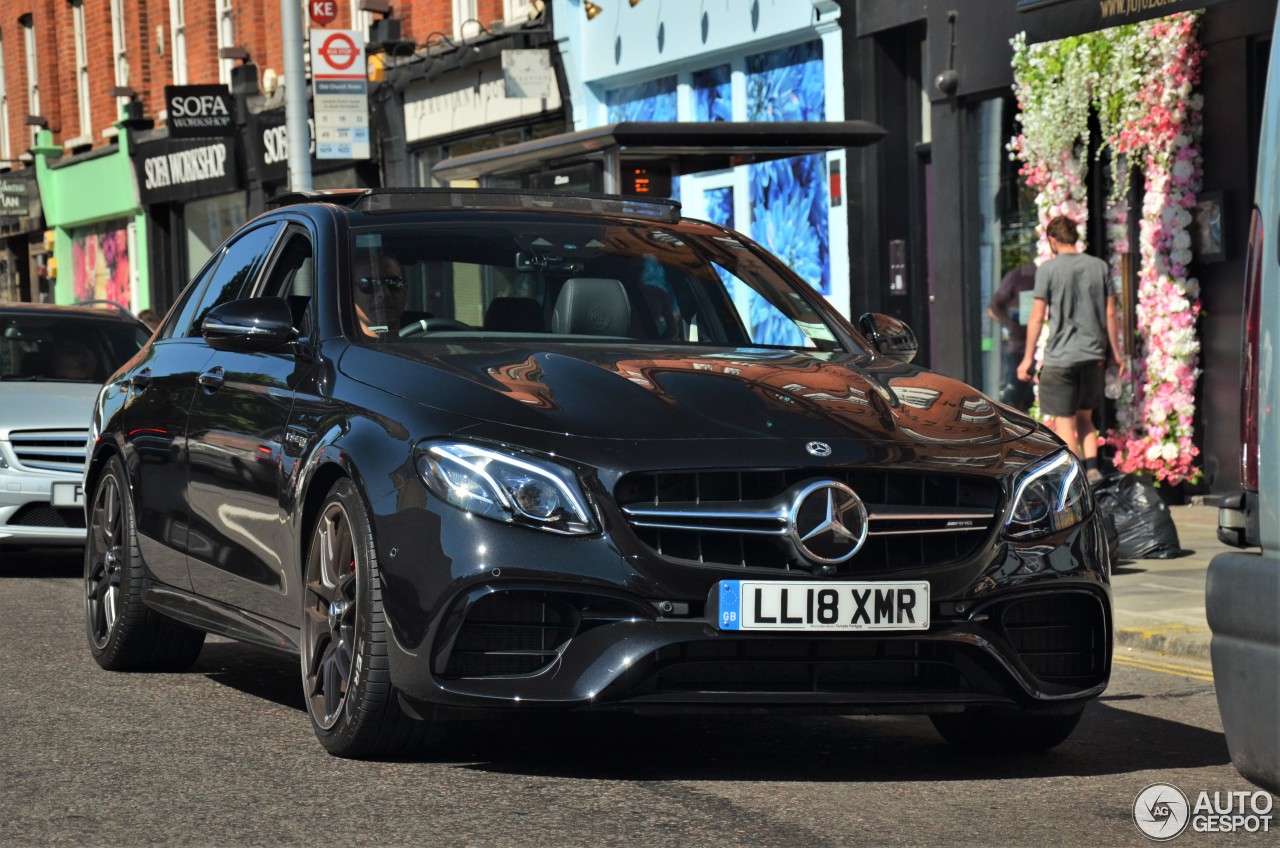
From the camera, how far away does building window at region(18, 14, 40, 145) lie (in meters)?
41.9

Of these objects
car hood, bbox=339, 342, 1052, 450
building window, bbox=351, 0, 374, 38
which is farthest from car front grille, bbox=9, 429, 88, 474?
building window, bbox=351, 0, 374, 38

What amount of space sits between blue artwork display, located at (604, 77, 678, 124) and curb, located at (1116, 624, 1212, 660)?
→ 41.5 ft

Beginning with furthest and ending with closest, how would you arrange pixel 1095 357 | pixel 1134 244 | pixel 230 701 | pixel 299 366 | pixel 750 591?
pixel 1134 244 → pixel 1095 357 → pixel 230 701 → pixel 299 366 → pixel 750 591

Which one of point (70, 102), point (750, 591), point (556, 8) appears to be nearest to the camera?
point (750, 591)

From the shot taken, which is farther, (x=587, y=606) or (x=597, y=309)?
(x=597, y=309)

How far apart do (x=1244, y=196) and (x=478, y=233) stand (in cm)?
857

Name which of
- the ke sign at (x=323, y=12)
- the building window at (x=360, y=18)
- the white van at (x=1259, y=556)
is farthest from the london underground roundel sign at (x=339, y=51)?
the white van at (x=1259, y=556)

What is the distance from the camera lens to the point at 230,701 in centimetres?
736

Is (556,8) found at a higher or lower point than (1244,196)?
higher

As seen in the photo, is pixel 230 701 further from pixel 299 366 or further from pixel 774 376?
pixel 774 376

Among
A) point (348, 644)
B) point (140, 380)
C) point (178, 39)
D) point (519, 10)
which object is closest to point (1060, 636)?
point (348, 644)

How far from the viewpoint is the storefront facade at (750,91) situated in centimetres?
1922

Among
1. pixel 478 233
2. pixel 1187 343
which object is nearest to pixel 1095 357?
pixel 1187 343

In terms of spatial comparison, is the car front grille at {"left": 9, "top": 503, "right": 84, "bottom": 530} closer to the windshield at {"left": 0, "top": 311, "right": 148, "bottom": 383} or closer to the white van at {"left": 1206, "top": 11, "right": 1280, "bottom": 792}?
the windshield at {"left": 0, "top": 311, "right": 148, "bottom": 383}
